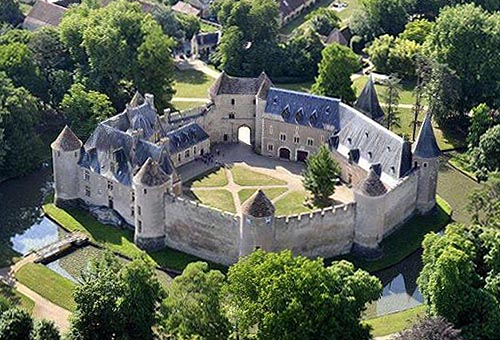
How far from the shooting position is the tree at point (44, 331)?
63562 mm

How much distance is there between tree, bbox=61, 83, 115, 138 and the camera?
101 meters

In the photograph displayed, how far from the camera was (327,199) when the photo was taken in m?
90.2

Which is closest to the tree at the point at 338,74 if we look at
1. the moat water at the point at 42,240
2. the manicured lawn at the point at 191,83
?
the manicured lawn at the point at 191,83

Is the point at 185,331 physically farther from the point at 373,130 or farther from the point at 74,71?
the point at 74,71

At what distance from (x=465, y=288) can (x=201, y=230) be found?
25.3 m

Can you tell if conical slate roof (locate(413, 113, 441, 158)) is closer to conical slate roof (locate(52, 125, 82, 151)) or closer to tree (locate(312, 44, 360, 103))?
tree (locate(312, 44, 360, 103))

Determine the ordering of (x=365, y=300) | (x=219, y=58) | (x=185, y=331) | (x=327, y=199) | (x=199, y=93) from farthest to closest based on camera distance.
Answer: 1. (x=219, y=58)
2. (x=199, y=93)
3. (x=327, y=199)
4. (x=365, y=300)
5. (x=185, y=331)

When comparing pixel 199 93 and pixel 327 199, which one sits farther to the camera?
pixel 199 93

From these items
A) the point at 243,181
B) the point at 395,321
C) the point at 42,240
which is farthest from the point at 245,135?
the point at 395,321

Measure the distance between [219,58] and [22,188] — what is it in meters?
42.5

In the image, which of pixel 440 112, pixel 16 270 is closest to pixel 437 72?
pixel 440 112

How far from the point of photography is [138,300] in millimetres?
66438

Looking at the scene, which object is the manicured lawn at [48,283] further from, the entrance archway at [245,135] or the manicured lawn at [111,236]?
the entrance archway at [245,135]

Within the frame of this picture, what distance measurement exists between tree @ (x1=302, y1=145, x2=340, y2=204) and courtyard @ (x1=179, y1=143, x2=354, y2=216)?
1.59 metres
